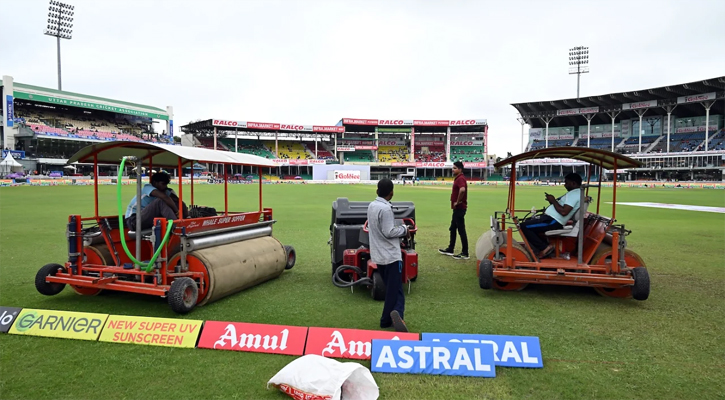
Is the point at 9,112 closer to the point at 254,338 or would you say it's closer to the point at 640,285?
the point at 254,338

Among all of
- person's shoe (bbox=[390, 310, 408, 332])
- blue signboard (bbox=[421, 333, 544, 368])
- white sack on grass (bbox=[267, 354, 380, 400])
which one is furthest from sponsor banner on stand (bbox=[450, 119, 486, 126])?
white sack on grass (bbox=[267, 354, 380, 400])

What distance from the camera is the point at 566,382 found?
3803 millimetres

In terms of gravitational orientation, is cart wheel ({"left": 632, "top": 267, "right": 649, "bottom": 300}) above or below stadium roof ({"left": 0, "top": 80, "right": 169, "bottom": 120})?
below

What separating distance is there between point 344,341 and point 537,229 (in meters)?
4.01

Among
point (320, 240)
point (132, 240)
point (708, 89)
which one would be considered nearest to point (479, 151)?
point (708, 89)

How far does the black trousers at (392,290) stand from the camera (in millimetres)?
4891

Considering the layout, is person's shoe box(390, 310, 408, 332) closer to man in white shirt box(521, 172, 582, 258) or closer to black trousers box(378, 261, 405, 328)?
black trousers box(378, 261, 405, 328)

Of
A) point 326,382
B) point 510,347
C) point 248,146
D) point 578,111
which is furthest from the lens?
point 248,146

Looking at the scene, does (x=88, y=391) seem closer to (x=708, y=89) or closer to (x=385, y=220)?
(x=385, y=220)

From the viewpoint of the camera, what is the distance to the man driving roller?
241 inches

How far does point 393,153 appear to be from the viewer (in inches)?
3516

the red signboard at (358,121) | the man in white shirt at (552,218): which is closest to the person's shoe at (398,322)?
the man in white shirt at (552,218)

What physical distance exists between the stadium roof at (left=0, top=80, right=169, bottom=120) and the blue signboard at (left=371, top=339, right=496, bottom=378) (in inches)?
2878

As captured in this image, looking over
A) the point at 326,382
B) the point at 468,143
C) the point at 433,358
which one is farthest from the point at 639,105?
the point at 326,382
